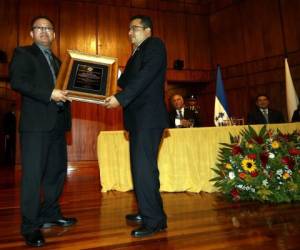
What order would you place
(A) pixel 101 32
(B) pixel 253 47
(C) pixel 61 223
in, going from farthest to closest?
(A) pixel 101 32
(B) pixel 253 47
(C) pixel 61 223

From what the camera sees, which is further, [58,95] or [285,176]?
[285,176]

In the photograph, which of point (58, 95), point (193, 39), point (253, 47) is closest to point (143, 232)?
point (58, 95)

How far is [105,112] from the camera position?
685 cm

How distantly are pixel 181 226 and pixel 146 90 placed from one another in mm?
995

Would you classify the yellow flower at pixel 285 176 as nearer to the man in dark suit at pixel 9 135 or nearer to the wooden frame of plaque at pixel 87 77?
the wooden frame of plaque at pixel 87 77

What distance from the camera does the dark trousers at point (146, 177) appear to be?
1.77 m

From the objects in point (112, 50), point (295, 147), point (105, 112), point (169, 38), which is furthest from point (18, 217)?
point (169, 38)

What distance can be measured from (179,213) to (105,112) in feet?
15.9

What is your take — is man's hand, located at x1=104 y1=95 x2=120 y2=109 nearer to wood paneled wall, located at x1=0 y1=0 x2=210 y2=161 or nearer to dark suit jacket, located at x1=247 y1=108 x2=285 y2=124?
dark suit jacket, located at x1=247 y1=108 x2=285 y2=124

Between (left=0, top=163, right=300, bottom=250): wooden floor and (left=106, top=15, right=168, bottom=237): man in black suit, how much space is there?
17 cm

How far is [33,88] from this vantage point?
1726 millimetres

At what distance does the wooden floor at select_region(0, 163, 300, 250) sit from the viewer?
63.6 inches

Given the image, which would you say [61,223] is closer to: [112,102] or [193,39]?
[112,102]

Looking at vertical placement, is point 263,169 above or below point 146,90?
below
